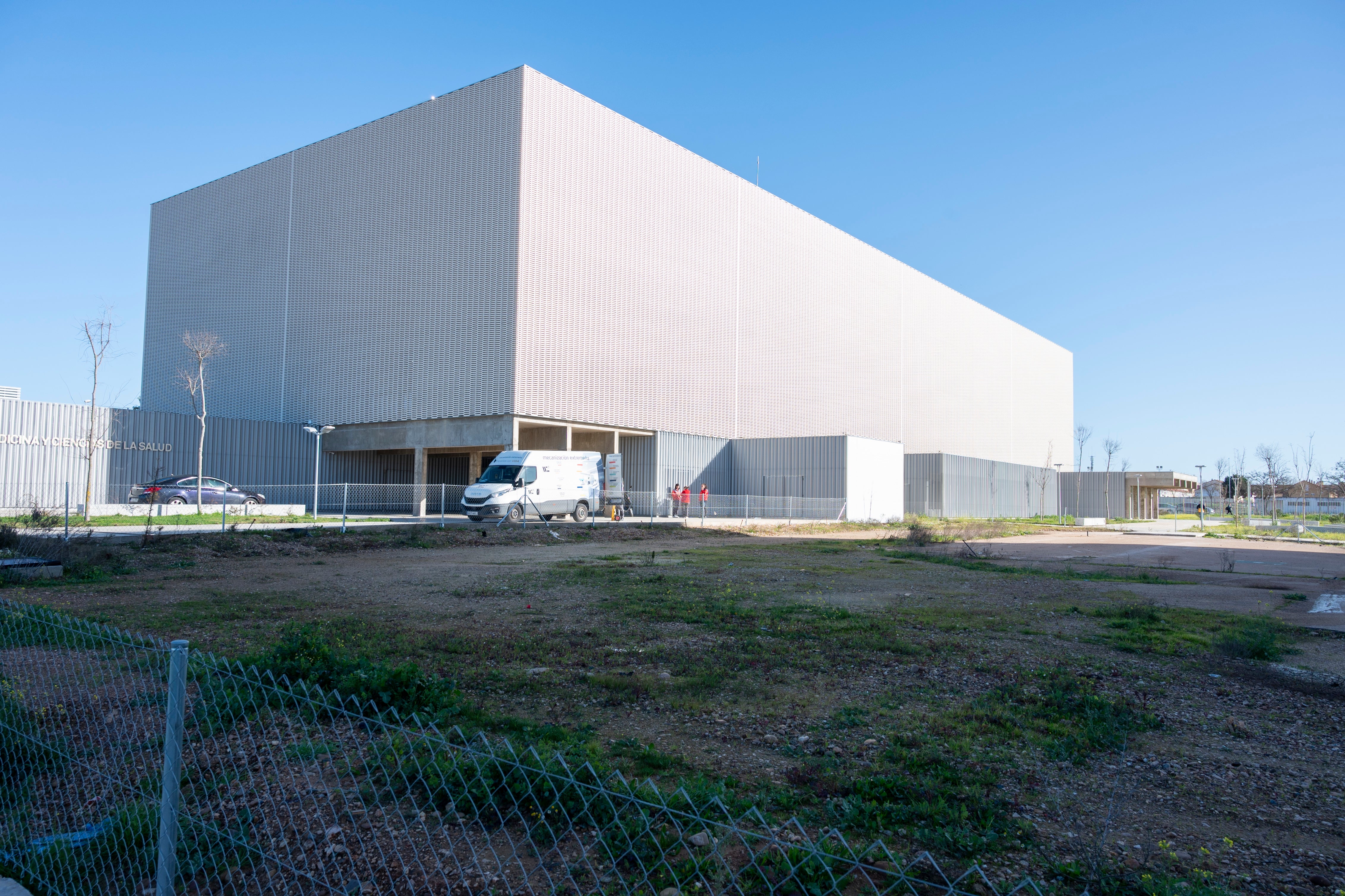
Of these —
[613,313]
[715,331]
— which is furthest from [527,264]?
[715,331]

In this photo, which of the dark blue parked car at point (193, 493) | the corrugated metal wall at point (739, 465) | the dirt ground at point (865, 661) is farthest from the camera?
the corrugated metal wall at point (739, 465)

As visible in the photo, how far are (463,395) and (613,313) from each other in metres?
9.05

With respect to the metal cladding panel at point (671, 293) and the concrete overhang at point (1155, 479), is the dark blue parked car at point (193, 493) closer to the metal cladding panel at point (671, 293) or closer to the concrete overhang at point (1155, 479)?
the metal cladding panel at point (671, 293)

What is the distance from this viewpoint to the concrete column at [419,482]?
33969 mm

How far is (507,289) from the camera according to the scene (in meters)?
38.2

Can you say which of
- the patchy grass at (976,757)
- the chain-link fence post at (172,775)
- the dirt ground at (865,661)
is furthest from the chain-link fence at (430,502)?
the chain-link fence post at (172,775)

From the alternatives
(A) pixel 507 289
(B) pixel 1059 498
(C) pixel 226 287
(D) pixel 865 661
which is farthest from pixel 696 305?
(B) pixel 1059 498

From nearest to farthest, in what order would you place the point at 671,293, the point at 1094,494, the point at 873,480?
the point at 873,480, the point at 671,293, the point at 1094,494

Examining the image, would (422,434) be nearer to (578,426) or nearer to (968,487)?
(578,426)

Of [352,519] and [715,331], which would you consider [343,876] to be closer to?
[352,519]

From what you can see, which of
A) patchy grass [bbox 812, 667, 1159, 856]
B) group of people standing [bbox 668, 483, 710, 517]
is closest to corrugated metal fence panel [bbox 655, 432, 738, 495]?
group of people standing [bbox 668, 483, 710, 517]

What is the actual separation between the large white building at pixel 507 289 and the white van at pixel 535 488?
662 cm

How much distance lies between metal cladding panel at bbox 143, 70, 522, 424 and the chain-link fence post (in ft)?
115

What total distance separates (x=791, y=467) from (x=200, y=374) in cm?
3300
